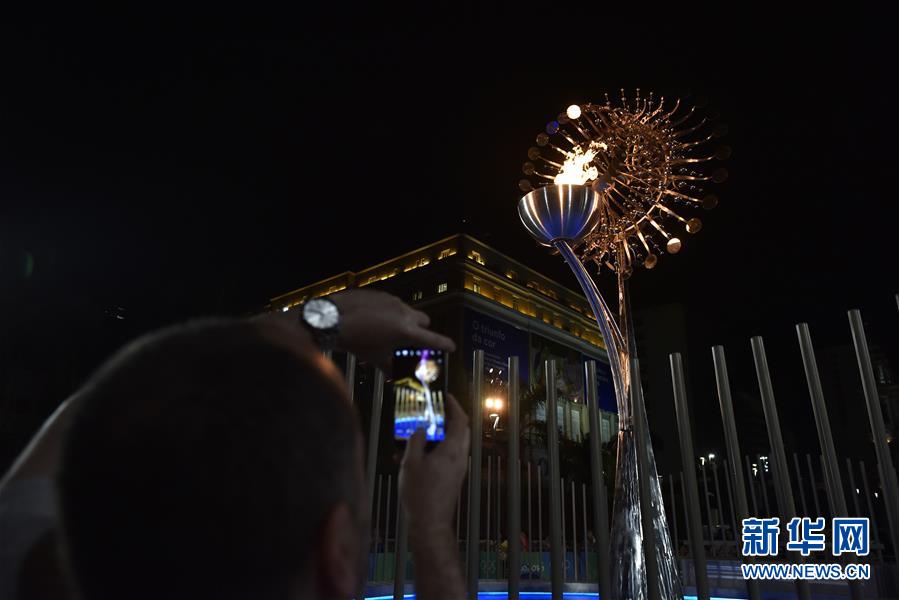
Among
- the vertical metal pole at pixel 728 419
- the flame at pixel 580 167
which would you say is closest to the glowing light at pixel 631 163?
the flame at pixel 580 167

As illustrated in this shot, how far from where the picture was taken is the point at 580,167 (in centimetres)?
529

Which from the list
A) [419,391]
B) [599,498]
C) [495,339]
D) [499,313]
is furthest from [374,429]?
[499,313]

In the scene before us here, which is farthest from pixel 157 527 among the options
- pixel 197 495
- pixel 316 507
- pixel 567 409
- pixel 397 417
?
pixel 567 409

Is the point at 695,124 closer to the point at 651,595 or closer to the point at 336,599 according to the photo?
the point at 651,595

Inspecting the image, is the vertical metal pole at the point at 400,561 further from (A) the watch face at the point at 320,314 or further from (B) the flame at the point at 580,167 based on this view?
(B) the flame at the point at 580,167

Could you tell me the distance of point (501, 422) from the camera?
3575cm

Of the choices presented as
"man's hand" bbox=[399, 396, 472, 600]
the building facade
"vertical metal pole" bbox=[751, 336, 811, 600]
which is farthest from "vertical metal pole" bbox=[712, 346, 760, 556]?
the building facade

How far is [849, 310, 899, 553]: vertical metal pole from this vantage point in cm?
248

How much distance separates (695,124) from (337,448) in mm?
5305

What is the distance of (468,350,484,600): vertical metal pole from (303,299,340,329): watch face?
4.75 ft

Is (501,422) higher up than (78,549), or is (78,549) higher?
(501,422)

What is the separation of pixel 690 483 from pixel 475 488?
3.45 feet

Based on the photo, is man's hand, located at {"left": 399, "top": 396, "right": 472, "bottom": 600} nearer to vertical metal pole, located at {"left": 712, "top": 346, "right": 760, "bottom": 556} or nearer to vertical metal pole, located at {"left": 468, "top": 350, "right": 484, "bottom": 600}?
vertical metal pole, located at {"left": 468, "top": 350, "right": 484, "bottom": 600}

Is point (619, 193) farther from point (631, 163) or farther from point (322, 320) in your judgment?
point (322, 320)
